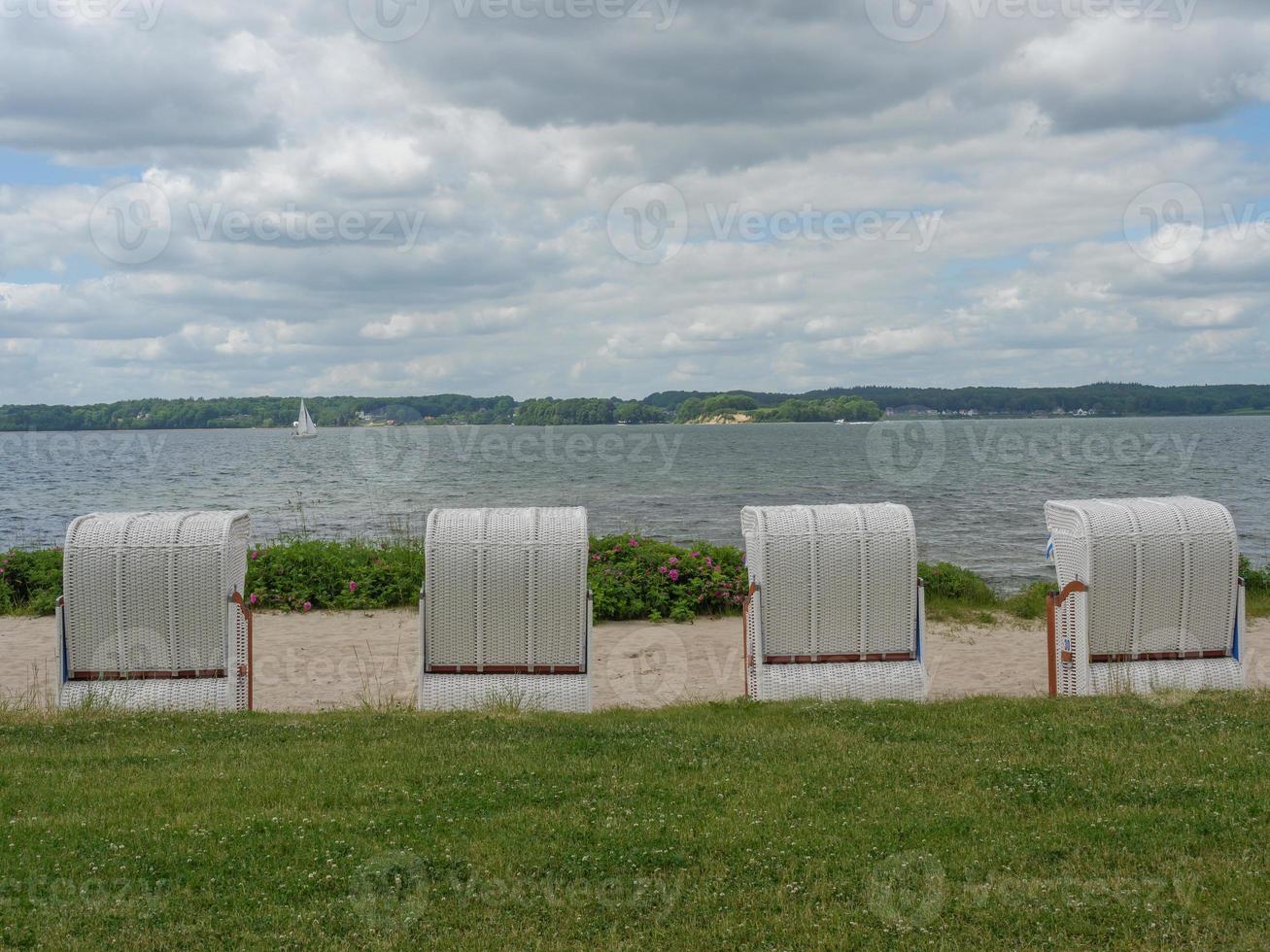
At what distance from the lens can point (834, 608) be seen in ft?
32.9

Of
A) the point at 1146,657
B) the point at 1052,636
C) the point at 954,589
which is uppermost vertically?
the point at 1052,636

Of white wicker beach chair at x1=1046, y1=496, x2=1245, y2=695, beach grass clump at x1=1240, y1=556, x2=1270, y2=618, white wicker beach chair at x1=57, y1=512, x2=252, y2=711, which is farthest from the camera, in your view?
beach grass clump at x1=1240, y1=556, x2=1270, y2=618

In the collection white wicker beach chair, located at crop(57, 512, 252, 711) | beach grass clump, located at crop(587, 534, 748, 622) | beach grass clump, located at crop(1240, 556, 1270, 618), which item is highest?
white wicker beach chair, located at crop(57, 512, 252, 711)

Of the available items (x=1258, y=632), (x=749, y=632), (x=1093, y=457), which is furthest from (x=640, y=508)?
(x=1093, y=457)

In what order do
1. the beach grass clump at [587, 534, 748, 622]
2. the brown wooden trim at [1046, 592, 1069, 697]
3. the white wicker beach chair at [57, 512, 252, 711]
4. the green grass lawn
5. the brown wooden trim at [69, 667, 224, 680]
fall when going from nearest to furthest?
the green grass lawn, the white wicker beach chair at [57, 512, 252, 711], the brown wooden trim at [69, 667, 224, 680], the brown wooden trim at [1046, 592, 1069, 697], the beach grass clump at [587, 534, 748, 622]

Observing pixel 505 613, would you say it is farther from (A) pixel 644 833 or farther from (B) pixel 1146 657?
(B) pixel 1146 657

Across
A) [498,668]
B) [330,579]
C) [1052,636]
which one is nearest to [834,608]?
[1052,636]

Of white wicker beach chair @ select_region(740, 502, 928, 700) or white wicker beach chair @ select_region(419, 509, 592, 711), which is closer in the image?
white wicker beach chair @ select_region(419, 509, 592, 711)

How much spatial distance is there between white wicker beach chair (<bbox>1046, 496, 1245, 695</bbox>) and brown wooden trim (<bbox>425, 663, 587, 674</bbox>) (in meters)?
4.45

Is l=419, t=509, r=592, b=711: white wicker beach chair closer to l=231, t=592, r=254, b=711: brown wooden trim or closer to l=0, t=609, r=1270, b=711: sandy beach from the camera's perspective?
l=0, t=609, r=1270, b=711: sandy beach

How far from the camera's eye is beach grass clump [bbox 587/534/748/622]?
1590 cm

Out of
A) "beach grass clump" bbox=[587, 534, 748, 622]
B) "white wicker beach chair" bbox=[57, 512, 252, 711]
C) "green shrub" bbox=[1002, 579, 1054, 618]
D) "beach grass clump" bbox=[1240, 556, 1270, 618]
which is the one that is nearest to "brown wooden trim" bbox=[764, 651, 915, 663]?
"white wicker beach chair" bbox=[57, 512, 252, 711]

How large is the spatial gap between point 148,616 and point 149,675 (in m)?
0.53

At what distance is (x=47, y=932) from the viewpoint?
4.70 meters
